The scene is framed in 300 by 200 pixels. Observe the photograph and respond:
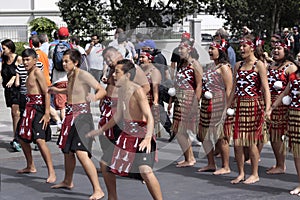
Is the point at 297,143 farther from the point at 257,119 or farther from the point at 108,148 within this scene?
the point at 108,148

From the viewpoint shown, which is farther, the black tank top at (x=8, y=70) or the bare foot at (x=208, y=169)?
the black tank top at (x=8, y=70)

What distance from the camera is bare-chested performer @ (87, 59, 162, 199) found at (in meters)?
5.70

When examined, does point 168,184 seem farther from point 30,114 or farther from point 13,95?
point 13,95

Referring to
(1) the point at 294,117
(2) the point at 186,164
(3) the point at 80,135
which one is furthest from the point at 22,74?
(1) the point at 294,117

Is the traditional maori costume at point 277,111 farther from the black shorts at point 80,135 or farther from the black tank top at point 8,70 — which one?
the black tank top at point 8,70

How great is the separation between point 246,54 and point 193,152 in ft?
8.15

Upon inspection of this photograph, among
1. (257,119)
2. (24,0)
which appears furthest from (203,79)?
(24,0)

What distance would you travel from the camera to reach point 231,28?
27.2 metres

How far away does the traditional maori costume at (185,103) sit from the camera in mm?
8016

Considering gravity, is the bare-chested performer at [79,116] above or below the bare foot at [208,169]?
above

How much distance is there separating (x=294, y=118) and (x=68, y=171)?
2.64 metres

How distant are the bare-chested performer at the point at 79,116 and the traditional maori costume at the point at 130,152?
2.61 feet

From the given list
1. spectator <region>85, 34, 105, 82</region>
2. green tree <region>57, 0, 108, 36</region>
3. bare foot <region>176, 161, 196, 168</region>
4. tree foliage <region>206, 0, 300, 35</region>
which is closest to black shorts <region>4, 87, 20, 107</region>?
spectator <region>85, 34, 105, 82</region>

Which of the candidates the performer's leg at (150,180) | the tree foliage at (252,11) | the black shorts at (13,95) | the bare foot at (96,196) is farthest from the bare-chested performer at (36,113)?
the tree foliage at (252,11)
